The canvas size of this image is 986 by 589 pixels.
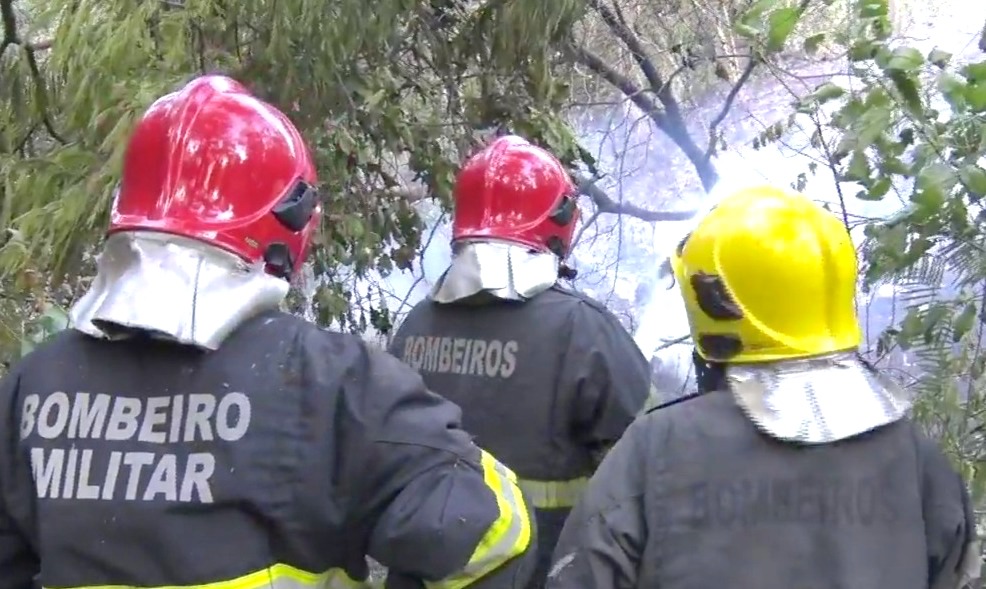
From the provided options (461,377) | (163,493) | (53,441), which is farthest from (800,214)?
(461,377)

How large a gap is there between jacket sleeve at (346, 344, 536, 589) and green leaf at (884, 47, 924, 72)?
1267 millimetres

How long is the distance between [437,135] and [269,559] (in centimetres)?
273

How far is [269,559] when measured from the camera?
1.57m

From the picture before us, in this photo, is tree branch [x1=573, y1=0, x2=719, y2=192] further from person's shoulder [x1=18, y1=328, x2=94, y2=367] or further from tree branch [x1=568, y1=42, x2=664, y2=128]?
person's shoulder [x1=18, y1=328, x2=94, y2=367]

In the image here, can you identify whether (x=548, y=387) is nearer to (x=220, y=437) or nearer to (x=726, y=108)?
(x=220, y=437)

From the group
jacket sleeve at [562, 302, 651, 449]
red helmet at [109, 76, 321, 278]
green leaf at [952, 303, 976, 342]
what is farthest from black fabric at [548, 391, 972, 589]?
jacket sleeve at [562, 302, 651, 449]

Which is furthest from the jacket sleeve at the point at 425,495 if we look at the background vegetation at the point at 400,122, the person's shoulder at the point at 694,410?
the background vegetation at the point at 400,122

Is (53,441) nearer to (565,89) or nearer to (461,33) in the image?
(461,33)

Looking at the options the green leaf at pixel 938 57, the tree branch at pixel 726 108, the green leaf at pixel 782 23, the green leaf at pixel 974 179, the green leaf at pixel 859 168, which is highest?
the tree branch at pixel 726 108

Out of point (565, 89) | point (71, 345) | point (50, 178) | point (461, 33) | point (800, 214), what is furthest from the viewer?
point (565, 89)

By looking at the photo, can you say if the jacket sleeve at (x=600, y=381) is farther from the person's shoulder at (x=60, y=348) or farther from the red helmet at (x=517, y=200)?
the person's shoulder at (x=60, y=348)

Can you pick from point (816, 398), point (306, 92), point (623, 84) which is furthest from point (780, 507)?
point (623, 84)

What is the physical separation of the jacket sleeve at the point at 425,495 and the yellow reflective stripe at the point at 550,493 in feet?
4.73

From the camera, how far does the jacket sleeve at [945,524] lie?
1869 mm
